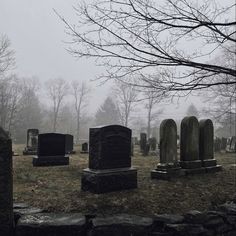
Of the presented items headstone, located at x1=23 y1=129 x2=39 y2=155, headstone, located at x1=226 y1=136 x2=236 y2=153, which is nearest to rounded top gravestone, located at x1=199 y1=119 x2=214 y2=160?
headstone, located at x1=23 y1=129 x2=39 y2=155

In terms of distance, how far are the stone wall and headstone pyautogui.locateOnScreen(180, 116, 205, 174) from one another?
383 centimetres

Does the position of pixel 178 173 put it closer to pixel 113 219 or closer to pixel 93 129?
pixel 93 129

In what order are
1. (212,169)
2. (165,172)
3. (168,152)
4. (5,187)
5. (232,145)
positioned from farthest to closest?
1. (232,145)
2. (212,169)
3. (168,152)
4. (165,172)
5. (5,187)

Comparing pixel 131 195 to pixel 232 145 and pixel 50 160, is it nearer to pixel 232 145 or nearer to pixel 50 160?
pixel 50 160

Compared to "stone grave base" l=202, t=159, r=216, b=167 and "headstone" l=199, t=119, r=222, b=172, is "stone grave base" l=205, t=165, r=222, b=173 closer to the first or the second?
"headstone" l=199, t=119, r=222, b=172

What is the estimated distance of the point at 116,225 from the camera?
535cm

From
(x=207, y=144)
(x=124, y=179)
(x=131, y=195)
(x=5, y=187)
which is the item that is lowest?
(x=131, y=195)

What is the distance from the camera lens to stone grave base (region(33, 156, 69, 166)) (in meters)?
11.6

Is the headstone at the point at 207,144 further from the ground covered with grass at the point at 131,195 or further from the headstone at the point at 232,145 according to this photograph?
the headstone at the point at 232,145

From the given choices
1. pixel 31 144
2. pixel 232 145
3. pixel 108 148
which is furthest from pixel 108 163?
pixel 232 145

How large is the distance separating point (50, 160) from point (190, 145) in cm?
469

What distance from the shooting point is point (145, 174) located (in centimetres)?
980

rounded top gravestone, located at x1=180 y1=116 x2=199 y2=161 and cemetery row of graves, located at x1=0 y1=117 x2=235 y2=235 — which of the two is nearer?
cemetery row of graves, located at x1=0 y1=117 x2=235 y2=235

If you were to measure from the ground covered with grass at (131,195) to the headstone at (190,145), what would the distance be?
55 centimetres
